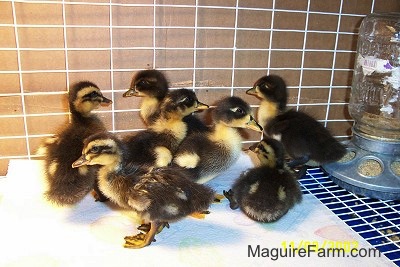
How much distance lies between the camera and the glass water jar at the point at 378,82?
5.26 ft

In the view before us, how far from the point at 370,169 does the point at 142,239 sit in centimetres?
88

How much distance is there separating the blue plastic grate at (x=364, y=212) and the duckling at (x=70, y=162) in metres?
0.81

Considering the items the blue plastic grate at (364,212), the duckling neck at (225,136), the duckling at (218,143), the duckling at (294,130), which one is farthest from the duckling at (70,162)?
the blue plastic grate at (364,212)

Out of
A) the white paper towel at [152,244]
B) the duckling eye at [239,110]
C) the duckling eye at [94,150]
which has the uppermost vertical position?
the duckling eye at [239,110]

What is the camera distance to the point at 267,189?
46.4 inches

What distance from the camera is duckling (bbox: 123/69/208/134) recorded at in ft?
4.69

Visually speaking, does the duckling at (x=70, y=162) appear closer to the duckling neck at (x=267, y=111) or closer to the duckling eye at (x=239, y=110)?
the duckling eye at (x=239, y=110)

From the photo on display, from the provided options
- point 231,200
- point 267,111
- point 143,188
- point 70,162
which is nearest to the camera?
point 143,188

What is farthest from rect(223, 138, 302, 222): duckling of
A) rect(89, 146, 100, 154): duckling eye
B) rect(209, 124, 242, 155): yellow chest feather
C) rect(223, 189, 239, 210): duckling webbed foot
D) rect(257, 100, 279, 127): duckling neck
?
rect(89, 146, 100, 154): duckling eye

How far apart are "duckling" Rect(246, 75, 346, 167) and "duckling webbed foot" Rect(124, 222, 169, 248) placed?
629 mm

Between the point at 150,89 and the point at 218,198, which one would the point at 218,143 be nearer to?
the point at 218,198

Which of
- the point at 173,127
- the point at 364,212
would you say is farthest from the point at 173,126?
the point at 364,212

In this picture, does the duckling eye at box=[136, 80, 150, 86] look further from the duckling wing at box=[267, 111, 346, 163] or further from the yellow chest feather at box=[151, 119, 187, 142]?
the duckling wing at box=[267, 111, 346, 163]

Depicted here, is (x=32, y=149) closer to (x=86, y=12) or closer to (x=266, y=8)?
(x=86, y=12)
